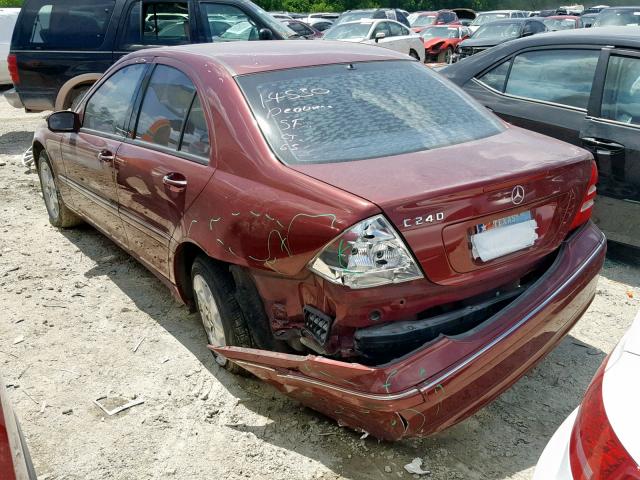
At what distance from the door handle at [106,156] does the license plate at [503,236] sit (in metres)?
2.48

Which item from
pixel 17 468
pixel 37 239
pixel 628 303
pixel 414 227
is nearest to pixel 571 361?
pixel 628 303

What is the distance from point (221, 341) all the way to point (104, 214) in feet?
5.49

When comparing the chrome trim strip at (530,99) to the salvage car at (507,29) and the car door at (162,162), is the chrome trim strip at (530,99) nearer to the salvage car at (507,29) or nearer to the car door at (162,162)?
the car door at (162,162)

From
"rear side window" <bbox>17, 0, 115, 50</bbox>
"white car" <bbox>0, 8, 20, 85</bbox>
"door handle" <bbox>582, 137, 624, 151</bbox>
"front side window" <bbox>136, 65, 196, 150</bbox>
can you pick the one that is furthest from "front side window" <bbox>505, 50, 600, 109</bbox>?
"white car" <bbox>0, 8, 20, 85</bbox>

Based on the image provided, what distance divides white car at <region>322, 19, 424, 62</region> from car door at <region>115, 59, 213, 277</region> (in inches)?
471

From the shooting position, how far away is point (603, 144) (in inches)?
176

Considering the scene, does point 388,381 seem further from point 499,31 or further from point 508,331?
point 499,31

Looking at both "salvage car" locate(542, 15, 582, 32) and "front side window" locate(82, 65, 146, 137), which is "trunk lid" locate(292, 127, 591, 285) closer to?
"front side window" locate(82, 65, 146, 137)

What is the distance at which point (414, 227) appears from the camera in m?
2.39

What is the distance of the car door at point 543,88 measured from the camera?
4738mm

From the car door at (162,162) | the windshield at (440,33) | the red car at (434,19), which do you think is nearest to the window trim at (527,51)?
the car door at (162,162)

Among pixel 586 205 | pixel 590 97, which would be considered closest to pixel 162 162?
pixel 586 205

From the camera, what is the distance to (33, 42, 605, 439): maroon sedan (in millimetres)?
2404

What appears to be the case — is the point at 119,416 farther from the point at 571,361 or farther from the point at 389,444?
the point at 571,361
